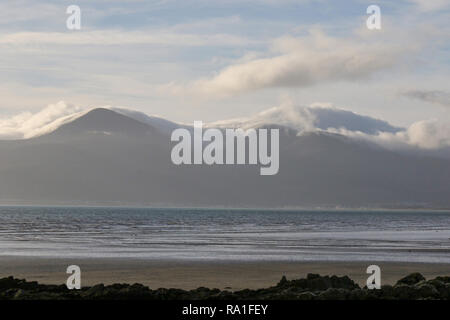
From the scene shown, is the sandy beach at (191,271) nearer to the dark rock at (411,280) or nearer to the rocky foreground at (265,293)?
the dark rock at (411,280)

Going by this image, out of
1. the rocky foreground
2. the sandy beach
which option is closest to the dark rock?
the rocky foreground

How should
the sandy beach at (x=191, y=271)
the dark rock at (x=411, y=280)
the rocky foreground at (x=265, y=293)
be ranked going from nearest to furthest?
the rocky foreground at (x=265, y=293), the dark rock at (x=411, y=280), the sandy beach at (x=191, y=271)

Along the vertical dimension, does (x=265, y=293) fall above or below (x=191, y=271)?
below

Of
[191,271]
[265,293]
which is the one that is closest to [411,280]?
[265,293]

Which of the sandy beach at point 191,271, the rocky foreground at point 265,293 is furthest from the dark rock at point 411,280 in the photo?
the sandy beach at point 191,271

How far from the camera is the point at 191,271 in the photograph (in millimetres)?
50844

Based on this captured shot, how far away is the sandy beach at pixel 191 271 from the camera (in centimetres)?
4516

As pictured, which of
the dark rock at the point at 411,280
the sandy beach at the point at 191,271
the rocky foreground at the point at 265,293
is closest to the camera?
the rocky foreground at the point at 265,293

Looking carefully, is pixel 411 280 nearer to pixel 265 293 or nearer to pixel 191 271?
pixel 265 293

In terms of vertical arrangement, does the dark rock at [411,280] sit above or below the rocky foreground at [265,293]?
above

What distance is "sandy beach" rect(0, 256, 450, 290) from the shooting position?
45156 mm

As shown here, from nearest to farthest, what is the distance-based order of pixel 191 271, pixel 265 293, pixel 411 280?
pixel 265 293
pixel 411 280
pixel 191 271

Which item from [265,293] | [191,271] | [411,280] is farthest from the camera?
[191,271]
